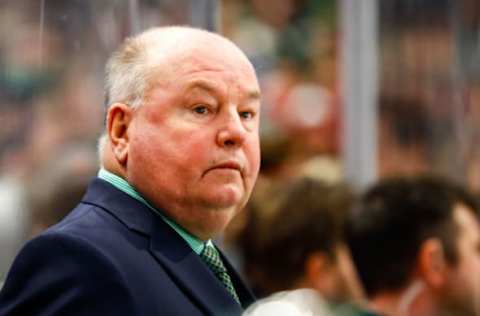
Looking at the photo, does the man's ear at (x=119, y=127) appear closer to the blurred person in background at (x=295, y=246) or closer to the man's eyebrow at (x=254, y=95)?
the man's eyebrow at (x=254, y=95)

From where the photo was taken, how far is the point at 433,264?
11.4ft

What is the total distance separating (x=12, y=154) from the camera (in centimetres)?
264

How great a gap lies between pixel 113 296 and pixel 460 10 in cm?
298

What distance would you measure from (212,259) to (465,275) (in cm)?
160

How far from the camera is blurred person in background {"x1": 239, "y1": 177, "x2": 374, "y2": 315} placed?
342 cm

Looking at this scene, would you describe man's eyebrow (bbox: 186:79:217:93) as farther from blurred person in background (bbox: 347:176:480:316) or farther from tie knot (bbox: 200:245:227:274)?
blurred person in background (bbox: 347:176:480:316)

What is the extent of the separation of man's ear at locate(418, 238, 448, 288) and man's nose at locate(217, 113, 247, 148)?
163cm

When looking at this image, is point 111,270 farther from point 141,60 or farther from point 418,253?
point 418,253

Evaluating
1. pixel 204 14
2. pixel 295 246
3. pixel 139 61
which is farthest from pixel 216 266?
pixel 295 246

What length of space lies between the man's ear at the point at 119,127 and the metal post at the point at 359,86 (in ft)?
7.78

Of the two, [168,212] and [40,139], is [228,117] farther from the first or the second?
[40,139]

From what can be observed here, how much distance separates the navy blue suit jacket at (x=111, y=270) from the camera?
68.7 inches

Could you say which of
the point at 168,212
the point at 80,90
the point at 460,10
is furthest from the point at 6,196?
the point at 460,10

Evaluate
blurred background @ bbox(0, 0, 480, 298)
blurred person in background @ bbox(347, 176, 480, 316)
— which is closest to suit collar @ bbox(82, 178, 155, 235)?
blurred person in background @ bbox(347, 176, 480, 316)
